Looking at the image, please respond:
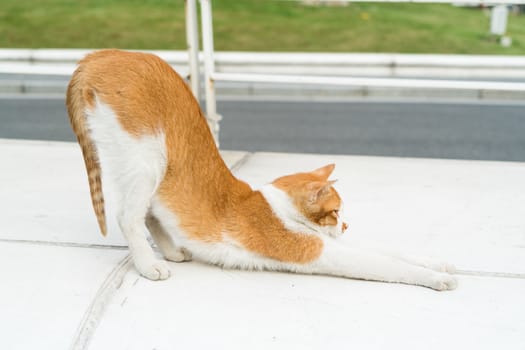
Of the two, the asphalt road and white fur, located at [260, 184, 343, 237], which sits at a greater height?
white fur, located at [260, 184, 343, 237]

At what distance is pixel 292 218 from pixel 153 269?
56 cm

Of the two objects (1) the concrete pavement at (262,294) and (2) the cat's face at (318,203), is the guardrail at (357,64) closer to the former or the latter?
(1) the concrete pavement at (262,294)

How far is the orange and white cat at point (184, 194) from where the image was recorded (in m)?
2.20

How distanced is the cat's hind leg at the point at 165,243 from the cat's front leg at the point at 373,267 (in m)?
0.52

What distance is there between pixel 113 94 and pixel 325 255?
99cm

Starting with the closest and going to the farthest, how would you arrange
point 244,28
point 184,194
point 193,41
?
1. point 184,194
2. point 193,41
3. point 244,28

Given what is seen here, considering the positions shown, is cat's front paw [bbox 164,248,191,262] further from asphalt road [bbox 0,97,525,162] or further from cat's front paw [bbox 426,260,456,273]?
asphalt road [bbox 0,97,525,162]

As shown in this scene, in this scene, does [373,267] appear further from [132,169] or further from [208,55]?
[208,55]

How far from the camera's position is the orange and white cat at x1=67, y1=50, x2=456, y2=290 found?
220 cm

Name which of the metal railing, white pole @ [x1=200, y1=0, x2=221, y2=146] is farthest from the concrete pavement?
white pole @ [x1=200, y1=0, x2=221, y2=146]

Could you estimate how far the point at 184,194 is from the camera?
7.59ft

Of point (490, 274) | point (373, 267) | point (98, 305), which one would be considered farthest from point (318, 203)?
point (98, 305)

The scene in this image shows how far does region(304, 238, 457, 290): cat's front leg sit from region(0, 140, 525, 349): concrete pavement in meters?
0.04

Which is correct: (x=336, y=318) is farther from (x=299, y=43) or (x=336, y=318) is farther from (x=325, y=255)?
(x=299, y=43)
